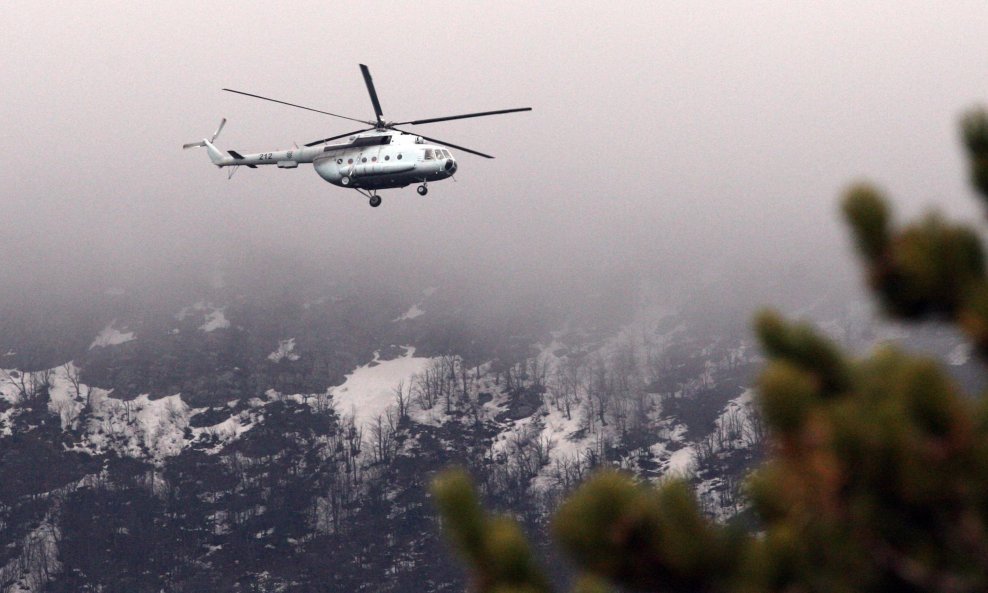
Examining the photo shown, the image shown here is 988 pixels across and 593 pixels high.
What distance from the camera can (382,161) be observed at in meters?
102

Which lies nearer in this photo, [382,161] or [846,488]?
[846,488]

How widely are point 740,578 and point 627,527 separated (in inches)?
56.9

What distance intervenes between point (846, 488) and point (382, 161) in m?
88.7

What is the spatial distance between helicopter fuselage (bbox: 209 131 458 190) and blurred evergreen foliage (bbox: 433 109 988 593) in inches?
3315

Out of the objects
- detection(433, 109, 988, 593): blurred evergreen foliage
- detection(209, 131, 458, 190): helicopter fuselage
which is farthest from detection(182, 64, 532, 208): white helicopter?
detection(433, 109, 988, 593): blurred evergreen foliage

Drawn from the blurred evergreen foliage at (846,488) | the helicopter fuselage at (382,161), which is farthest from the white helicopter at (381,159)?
the blurred evergreen foliage at (846,488)

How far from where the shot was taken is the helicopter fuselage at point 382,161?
333ft

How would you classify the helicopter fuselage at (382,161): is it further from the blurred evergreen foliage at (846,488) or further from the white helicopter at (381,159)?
the blurred evergreen foliage at (846,488)

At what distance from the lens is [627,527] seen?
663 inches

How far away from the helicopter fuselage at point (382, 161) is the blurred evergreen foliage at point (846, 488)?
84.2 metres

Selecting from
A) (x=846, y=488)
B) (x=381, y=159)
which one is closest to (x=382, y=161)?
(x=381, y=159)

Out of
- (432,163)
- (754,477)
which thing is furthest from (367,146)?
(754,477)

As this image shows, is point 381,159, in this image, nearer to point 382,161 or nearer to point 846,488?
point 382,161

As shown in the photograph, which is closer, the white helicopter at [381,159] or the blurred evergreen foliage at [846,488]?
the blurred evergreen foliage at [846,488]
